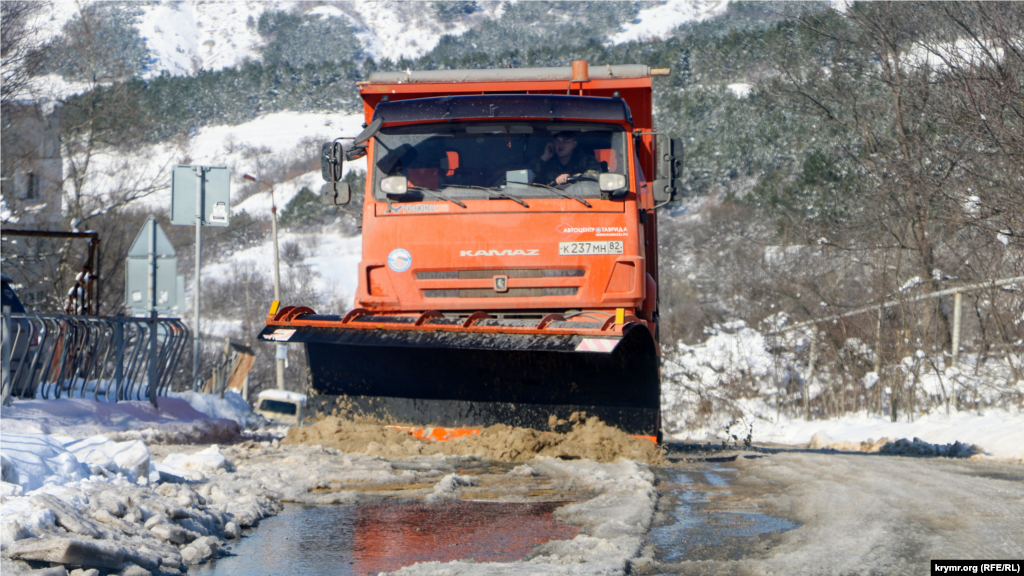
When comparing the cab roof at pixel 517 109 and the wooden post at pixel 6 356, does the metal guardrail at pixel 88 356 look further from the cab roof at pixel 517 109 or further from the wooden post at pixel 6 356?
the cab roof at pixel 517 109

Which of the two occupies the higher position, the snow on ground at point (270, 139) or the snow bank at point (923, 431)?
the snow on ground at point (270, 139)

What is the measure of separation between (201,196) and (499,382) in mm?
6274

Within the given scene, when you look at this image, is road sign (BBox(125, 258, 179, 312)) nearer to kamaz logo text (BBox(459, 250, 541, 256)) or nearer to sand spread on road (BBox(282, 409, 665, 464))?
sand spread on road (BBox(282, 409, 665, 464))

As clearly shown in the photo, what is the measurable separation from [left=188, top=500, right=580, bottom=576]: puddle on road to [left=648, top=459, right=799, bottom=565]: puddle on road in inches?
21.2

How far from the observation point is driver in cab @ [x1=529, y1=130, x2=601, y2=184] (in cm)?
882

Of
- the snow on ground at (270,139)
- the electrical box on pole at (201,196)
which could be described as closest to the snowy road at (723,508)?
the electrical box on pole at (201,196)

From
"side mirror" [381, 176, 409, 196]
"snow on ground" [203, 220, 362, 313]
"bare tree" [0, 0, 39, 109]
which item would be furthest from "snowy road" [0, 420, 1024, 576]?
"snow on ground" [203, 220, 362, 313]

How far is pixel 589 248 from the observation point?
8500 mm

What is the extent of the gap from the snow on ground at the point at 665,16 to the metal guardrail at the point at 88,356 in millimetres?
159316

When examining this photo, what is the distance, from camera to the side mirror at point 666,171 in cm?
928

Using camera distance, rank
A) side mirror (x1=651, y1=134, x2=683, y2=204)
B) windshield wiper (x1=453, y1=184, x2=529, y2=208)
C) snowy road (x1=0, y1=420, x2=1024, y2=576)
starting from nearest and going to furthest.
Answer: snowy road (x1=0, y1=420, x2=1024, y2=576), windshield wiper (x1=453, y1=184, x2=529, y2=208), side mirror (x1=651, y1=134, x2=683, y2=204)

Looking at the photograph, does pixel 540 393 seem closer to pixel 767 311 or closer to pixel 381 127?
pixel 381 127

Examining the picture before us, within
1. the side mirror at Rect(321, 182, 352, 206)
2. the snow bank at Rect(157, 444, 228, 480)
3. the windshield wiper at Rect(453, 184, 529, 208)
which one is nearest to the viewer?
the snow bank at Rect(157, 444, 228, 480)

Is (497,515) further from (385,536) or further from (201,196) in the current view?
(201,196)
